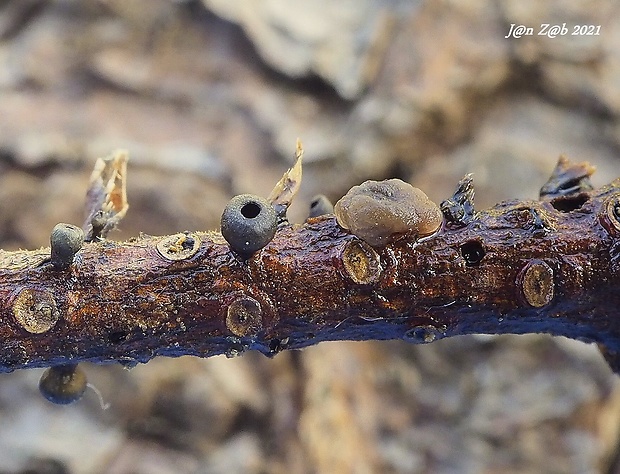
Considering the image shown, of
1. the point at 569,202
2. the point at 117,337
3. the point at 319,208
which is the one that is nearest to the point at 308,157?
the point at 319,208

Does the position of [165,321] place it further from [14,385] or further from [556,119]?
[556,119]

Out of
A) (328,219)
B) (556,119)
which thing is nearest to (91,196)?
(328,219)

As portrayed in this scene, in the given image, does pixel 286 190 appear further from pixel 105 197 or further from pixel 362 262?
pixel 105 197

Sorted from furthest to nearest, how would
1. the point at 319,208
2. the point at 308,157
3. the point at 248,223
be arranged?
the point at 308,157 < the point at 319,208 < the point at 248,223

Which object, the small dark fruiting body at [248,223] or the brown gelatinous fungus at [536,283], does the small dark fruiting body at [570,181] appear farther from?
the small dark fruiting body at [248,223]

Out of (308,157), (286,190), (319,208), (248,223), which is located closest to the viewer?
(248,223)

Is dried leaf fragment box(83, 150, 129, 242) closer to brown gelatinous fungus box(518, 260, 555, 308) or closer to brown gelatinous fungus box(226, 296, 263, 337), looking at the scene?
brown gelatinous fungus box(226, 296, 263, 337)

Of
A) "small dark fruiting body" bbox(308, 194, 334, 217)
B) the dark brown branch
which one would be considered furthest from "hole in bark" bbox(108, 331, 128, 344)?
"small dark fruiting body" bbox(308, 194, 334, 217)
